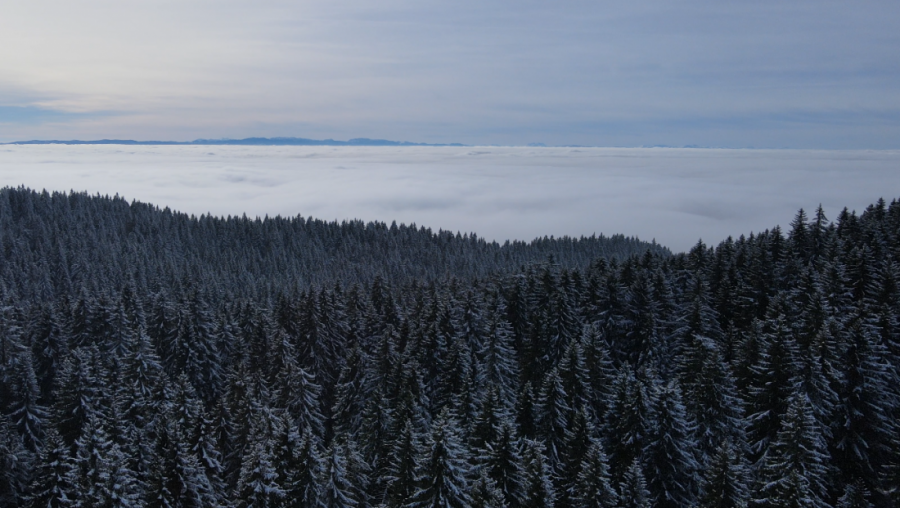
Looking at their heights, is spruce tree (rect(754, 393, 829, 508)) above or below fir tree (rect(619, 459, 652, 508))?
above

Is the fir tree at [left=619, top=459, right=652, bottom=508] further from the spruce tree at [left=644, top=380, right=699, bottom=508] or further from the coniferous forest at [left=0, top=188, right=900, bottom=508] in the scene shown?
the spruce tree at [left=644, top=380, right=699, bottom=508]

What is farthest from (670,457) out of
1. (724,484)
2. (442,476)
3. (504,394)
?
(504,394)

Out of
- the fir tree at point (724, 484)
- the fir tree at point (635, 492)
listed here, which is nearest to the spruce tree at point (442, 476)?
the fir tree at point (635, 492)

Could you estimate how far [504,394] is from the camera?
39.8 meters

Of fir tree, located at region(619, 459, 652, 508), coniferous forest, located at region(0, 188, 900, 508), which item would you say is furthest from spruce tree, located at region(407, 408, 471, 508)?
fir tree, located at region(619, 459, 652, 508)

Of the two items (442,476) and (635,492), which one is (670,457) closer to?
(635,492)

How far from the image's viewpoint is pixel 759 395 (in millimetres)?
29922

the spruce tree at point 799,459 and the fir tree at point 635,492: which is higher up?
the spruce tree at point 799,459

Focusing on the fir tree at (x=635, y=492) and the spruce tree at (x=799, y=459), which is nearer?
the fir tree at (x=635, y=492)

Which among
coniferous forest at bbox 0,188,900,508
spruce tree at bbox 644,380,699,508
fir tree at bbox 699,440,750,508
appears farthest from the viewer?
spruce tree at bbox 644,380,699,508

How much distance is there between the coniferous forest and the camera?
76.8ft

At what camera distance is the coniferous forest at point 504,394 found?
23406 mm

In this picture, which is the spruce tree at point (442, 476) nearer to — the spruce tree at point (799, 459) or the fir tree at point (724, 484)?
the fir tree at point (724, 484)

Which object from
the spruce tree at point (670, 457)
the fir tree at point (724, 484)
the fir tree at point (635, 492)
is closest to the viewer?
the fir tree at point (724, 484)
